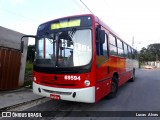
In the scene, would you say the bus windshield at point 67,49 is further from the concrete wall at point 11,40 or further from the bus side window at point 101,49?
the concrete wall at point 11,40

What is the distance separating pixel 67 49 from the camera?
568 cm

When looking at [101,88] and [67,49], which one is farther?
[101,88]

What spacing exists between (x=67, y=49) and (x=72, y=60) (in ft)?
1.30

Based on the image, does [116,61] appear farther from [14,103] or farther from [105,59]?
[14,103]

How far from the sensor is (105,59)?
6.43 meters

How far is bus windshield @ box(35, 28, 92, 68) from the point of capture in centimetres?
549

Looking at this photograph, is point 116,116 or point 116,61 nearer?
point 116,116

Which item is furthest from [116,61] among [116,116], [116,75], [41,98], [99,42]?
[41,98]

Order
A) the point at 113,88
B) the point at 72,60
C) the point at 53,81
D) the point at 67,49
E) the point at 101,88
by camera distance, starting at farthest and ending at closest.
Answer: the point at 113,88
the point at 101,88
the point at 53,81
the point at 67,49
the point at 72,60

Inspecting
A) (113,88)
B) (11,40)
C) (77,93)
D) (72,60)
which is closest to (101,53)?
(72,60)

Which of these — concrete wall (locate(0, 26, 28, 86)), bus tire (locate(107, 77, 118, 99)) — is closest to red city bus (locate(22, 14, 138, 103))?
bus tire (locate(107, 77, 118, 99))

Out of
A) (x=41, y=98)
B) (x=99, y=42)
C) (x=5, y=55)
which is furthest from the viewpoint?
(x=5, y=55)

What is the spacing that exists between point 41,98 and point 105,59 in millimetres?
3304

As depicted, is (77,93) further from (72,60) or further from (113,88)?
(113,88)
